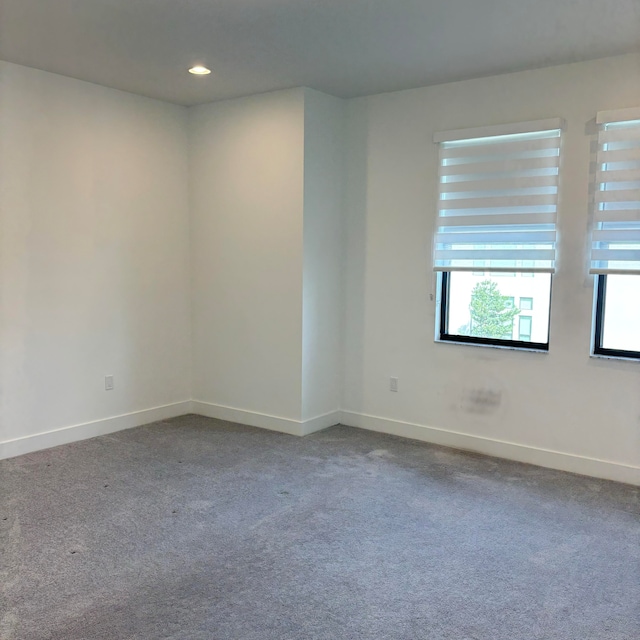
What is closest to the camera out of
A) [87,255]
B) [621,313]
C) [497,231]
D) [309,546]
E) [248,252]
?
[309,546]

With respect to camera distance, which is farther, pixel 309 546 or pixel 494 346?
pixel 494 346

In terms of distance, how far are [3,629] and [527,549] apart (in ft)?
7.60

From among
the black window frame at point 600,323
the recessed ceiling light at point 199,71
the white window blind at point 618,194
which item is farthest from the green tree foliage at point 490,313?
the recessed ceiling light at point 199,71

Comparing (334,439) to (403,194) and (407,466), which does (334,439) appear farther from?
(403,194)

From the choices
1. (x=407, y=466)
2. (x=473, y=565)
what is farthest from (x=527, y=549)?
(x=407, y=466)

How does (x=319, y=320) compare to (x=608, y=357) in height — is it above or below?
above

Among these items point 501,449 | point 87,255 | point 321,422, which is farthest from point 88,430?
point 501,449

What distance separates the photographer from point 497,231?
4.22 metres

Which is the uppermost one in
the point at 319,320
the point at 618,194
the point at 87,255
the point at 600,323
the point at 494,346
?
the point at 618,194

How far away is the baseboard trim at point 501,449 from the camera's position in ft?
12.6

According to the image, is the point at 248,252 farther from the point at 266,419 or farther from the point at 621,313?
the point at 621,313

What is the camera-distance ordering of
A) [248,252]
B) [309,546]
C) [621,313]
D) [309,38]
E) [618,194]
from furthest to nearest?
[248,252], [621,313], [618,194], [309,38], [309,546]

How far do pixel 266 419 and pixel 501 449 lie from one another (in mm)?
1839

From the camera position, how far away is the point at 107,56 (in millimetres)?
3840
